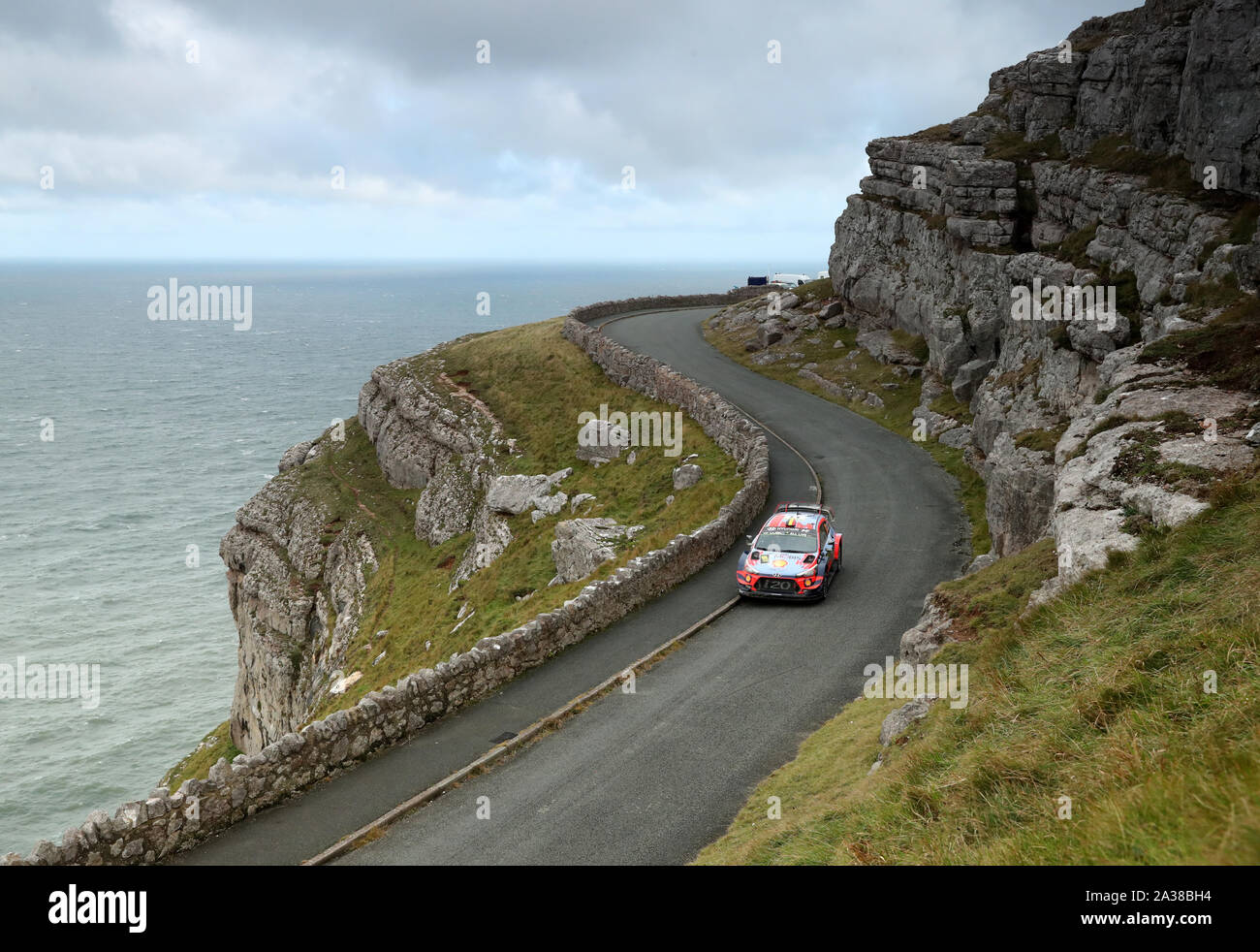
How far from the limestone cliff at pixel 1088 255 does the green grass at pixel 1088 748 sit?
7.72 ft

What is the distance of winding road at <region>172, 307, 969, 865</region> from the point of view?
1418 cm

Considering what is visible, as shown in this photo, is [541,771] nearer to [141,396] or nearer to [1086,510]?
[1086,510]

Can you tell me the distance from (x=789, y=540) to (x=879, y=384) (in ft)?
85.8

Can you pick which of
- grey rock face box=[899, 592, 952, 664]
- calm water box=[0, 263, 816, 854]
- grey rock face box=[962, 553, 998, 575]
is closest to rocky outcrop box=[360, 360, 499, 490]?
calm water box=[0, 263, 816, 854]

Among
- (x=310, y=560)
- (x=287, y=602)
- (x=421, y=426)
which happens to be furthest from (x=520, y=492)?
(x=287, y=602)

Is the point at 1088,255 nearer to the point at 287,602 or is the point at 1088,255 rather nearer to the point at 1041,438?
the point at 1041,438

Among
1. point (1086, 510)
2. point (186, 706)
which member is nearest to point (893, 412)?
point (1086, 510)

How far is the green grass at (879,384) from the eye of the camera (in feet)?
113

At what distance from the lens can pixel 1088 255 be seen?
33594 mm

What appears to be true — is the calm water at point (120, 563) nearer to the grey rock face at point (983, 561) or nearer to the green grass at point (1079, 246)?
the grey rock face at point (983, 561)

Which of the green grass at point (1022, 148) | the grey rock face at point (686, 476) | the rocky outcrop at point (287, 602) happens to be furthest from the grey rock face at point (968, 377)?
the rocky outcrop at point (287, 602)

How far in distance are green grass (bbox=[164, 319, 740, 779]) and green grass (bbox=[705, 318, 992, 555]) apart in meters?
9.24

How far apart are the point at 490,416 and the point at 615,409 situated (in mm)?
8594

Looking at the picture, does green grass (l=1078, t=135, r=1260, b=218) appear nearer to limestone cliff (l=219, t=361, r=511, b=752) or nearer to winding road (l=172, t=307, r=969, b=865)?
winding road (l=172, t=307, r=969, b=865)
